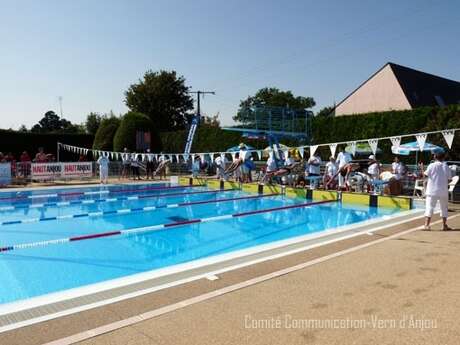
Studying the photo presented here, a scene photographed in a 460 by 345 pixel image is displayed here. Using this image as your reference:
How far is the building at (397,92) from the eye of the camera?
2961cm

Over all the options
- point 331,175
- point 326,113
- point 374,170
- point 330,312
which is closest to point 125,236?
point 330,312

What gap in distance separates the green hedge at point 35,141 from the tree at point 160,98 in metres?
11.9

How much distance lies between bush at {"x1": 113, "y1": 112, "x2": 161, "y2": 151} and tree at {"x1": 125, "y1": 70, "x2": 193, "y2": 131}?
1574 cm

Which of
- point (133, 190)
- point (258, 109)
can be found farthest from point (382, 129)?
point (133, 190)

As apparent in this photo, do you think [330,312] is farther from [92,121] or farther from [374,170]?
[92,121]

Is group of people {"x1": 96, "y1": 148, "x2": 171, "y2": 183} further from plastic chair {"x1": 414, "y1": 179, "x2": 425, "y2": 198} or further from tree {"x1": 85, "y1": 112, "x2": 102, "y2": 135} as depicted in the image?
tree {"x1": 85, "y1": 112, "x2": 102, "y2": 135}

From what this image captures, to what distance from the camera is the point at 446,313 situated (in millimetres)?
3611

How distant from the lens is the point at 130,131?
28.9 m

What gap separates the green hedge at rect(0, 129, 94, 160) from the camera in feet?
98.5

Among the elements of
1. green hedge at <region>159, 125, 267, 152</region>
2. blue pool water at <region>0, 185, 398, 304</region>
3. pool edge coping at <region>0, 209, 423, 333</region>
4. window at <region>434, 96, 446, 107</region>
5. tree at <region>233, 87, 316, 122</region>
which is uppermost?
tree at <region>233, 87, 316, 122</region>

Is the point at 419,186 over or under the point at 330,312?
over

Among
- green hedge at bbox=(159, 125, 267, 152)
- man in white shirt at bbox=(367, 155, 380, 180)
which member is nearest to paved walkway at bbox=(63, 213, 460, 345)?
man in white shirt at bbox=(367, 155, 380, 180)

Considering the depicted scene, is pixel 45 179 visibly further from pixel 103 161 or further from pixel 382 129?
pixel 382 129

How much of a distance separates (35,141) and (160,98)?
17.1m
